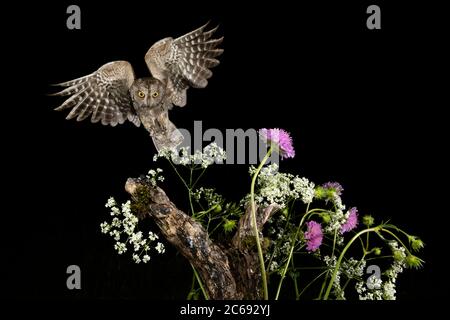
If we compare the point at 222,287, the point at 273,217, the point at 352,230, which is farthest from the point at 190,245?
the point at 352,230

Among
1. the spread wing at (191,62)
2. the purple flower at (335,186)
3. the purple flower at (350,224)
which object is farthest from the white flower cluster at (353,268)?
the spread wing at (191,62)

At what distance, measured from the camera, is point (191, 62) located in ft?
15.3

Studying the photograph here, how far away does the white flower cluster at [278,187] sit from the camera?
4.01 m

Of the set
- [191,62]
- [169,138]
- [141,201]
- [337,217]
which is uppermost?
[191,62]

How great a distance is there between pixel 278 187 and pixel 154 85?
0.95 metres

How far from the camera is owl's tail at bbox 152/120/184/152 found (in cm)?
461

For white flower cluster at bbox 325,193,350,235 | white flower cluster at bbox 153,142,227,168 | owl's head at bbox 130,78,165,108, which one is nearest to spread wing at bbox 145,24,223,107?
owl's head at bbox 130,78,165,108

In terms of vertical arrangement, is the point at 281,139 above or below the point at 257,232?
above

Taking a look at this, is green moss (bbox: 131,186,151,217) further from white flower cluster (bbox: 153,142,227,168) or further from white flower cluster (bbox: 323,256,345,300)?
white flower cluster (bbox: 323,256,345,300)

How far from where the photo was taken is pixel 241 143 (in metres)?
4.37

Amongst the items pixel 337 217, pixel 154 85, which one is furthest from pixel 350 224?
pixel 154 85

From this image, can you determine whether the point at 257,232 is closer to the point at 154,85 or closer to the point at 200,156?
the point at 200,156

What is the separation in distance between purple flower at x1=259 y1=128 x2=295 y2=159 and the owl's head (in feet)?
2.42

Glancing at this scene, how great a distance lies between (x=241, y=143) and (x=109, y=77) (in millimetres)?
854
